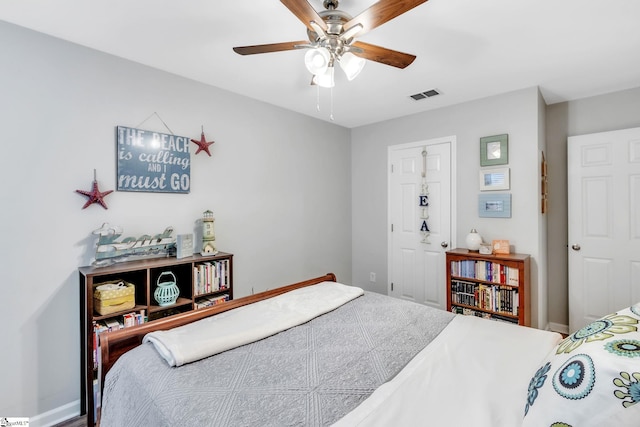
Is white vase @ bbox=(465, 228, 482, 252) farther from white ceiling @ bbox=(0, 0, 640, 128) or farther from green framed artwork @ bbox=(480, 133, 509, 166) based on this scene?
white ceiling @ bbox=(0, 0, 640, 128)

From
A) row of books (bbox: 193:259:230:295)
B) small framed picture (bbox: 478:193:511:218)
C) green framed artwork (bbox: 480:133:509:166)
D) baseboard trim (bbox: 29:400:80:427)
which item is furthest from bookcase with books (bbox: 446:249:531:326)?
baseboard trim (bbox: 29:400:80:427)

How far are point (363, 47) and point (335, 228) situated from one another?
2.69 meters

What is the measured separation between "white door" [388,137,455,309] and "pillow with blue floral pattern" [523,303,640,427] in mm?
2663

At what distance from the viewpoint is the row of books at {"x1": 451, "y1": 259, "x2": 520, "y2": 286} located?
2798 mm

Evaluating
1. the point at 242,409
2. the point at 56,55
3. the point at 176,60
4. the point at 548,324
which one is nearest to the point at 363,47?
the point at 176,60

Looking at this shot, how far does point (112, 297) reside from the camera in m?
1.97

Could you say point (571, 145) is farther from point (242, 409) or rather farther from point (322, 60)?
point (242, 409)

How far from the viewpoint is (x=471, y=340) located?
145cm

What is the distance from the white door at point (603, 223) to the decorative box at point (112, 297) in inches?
158

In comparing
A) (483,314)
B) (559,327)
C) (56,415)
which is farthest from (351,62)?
(559,327)

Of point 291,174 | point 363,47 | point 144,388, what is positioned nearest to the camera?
point 144,388

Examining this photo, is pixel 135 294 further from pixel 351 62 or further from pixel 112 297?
pixel 351 62

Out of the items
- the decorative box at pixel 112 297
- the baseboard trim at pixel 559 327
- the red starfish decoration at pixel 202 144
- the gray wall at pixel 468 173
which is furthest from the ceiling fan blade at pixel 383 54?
the baseboard trim at pixel 559 327

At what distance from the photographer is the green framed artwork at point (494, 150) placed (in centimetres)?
303
